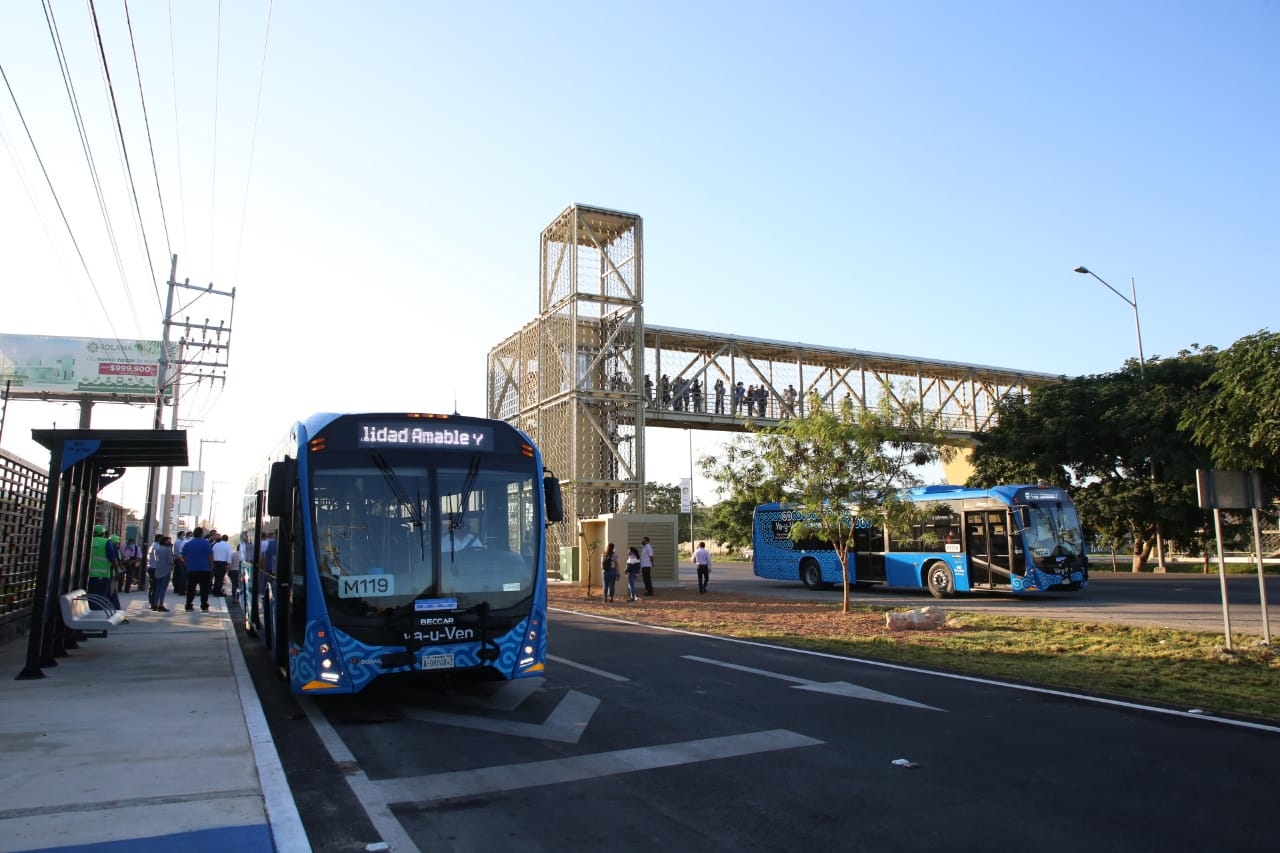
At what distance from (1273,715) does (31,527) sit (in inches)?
701

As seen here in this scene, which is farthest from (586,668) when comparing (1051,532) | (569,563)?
(569,563)

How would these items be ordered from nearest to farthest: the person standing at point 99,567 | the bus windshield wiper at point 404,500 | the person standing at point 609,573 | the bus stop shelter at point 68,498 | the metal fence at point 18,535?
the bus windshield wiper at point 404,500, the bus stop shelter at point 68,498, the metal fence at point 18,535, the person standing at point 99,567, the person standing at point 609,573

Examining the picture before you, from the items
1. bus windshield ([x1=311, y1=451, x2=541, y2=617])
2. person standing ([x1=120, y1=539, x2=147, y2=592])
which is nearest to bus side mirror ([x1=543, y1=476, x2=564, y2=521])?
bus windshield ([x1=311, y1=451, x2=541, y2=617])

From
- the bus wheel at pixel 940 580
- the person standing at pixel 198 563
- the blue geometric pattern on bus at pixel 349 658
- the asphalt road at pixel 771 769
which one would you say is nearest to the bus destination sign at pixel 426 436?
the blue geometric pattern on bus at pixel 349 658

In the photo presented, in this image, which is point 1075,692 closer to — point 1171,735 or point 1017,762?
point 1171,735

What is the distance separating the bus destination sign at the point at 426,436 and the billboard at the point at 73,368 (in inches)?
1708

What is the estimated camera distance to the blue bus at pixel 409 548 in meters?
8.32

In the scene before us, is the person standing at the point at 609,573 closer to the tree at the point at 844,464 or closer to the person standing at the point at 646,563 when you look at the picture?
the person standing at the point at 646,563

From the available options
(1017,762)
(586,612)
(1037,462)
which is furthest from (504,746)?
(1037,462)

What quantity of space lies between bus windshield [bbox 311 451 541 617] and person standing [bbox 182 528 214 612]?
43.5 ft

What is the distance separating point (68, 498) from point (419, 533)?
5.80 metres

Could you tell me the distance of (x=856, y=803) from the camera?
5.75m

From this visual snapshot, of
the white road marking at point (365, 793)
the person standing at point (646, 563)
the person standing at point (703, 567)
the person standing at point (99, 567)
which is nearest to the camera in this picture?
the white road marking at point (365, 793)

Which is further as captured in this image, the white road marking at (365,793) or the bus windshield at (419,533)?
the bus windshield at (419,533)
